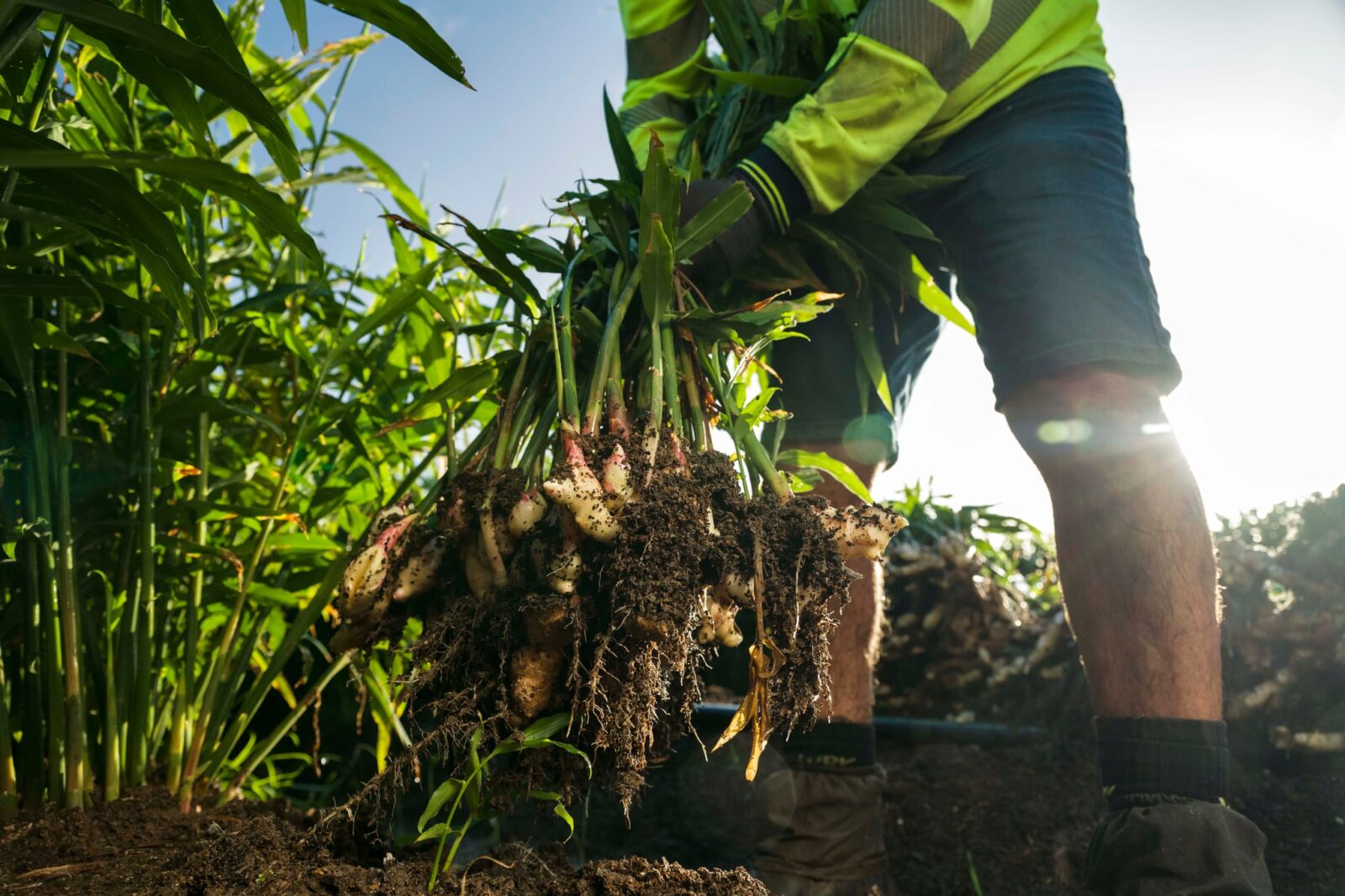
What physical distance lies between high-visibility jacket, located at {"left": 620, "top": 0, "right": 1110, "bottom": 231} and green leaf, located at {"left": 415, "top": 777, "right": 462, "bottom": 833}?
0.88 meters

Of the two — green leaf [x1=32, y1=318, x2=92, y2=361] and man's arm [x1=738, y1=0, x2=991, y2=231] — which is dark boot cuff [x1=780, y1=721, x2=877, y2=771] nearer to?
Result: man's arm [x1=738, y1=0, x2=991, y2=231]

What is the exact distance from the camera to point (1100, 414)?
4.46 ft

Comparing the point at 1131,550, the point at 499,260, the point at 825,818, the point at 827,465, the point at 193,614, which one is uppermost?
the point at 499,260

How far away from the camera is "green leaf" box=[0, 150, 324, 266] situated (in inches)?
26.0

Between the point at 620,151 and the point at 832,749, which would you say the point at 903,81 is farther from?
the point at 832,749

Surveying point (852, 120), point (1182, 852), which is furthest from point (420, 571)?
point (1182, 852)

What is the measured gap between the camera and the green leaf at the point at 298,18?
850 mm

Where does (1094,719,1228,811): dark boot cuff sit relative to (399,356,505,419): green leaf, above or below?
below

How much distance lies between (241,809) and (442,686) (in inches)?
18.7

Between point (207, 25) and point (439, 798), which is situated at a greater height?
point (207, 25)

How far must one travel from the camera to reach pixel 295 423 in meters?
1.57

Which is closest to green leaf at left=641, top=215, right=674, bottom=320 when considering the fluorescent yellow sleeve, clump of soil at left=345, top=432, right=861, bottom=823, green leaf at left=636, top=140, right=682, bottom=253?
green leaf at left=636, top=140, right=682, bottom=253

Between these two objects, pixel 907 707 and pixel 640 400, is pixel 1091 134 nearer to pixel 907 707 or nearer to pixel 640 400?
pixel 640 400

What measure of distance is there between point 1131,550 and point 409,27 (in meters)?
1.16
